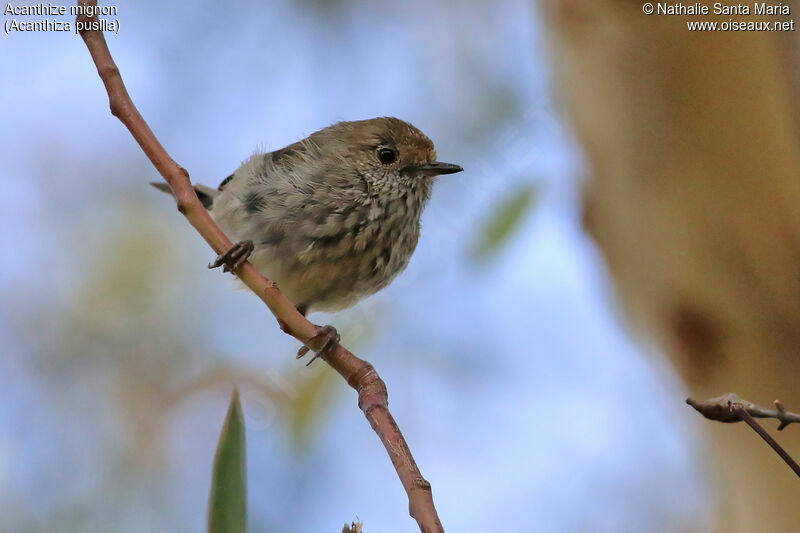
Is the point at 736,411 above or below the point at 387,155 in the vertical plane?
below

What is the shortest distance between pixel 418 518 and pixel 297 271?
140 centimetres

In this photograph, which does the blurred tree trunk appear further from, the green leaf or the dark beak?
the green leaf

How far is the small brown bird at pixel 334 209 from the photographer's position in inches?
86.8

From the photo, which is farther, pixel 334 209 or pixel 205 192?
pixel 205 192

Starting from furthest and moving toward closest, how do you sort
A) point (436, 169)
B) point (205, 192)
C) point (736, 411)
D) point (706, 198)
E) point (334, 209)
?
1. point (205, 192)
2. point (436, 169)
3. point (334, 209)
4. point (706, 198)
5. point (736, 411)

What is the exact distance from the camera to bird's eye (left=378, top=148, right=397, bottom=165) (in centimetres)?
243

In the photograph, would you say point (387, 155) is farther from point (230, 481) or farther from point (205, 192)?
point (230, 481)

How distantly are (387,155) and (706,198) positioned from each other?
910 mm

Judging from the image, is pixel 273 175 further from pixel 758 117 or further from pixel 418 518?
pixel 418 518

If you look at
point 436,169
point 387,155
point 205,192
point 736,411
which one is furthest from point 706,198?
point 205,192

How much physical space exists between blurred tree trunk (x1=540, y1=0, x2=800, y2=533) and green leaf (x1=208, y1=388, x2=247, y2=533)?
1137mm

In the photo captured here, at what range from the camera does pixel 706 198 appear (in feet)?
6.61

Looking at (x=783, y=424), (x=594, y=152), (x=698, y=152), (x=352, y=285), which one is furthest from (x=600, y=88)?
(x=783, y=424)

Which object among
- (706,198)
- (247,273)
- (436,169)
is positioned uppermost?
(436,169)
